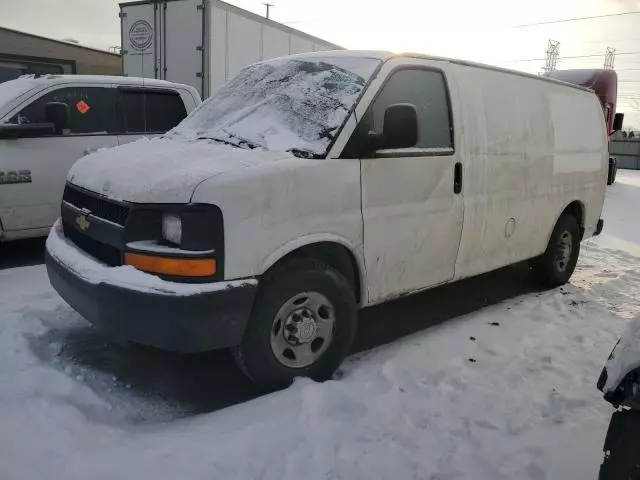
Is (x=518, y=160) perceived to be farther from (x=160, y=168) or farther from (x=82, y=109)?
(x=82, y=109)

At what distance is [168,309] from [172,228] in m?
0.41

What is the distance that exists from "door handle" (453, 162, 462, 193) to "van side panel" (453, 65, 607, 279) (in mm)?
75

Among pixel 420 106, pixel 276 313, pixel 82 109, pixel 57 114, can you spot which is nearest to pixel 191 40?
pixel 82 109

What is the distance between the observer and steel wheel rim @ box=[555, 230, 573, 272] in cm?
578

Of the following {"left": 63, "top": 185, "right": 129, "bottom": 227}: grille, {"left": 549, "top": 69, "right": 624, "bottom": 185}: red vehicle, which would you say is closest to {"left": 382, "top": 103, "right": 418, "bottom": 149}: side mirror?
{"left": 63, "top": 185, "right": 129, "bottom": 227}: grille

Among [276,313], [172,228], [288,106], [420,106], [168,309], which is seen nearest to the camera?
[168,309]

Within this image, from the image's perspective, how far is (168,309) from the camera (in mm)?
2826

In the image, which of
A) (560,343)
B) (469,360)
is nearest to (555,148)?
(560,343)

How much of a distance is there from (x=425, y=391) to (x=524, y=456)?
0.72m

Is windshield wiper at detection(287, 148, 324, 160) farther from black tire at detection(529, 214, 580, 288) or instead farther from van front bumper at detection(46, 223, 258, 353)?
black tire at detection(529, 214, 580, 288)

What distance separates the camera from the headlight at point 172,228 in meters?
2.91

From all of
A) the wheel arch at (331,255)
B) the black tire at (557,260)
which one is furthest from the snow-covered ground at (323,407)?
the black tire at (557,260)

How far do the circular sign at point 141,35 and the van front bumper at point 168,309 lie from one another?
8.67 meters

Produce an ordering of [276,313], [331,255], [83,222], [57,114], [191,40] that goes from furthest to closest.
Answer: [191,40]
[57,114]
[331,255]
[83,222]
[276,313]
